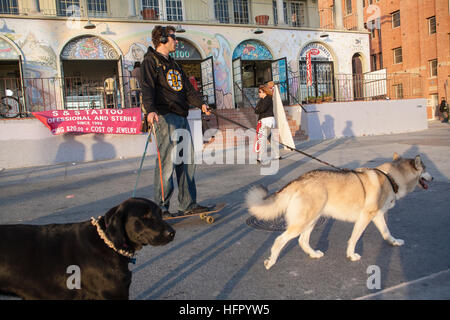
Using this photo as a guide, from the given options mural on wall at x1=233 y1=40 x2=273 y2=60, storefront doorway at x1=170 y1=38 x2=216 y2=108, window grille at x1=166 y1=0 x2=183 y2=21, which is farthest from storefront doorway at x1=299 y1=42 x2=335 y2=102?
window grille at x1=166 y1=0 x2=183 y2=21

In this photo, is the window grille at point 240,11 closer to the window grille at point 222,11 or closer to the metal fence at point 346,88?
the window grille at point 222,11

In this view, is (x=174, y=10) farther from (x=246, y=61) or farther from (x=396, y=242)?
(x=396, y=242)

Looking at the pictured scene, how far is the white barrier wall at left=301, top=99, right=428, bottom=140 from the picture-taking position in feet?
51.9

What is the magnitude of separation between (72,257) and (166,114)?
8.64 ft

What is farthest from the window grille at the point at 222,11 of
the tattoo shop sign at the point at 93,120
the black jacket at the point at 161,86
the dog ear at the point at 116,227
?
the dog ear at the point at 116,227

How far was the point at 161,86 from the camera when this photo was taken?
14.4 ft

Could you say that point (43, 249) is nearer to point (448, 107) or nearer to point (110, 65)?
point (110, 65)

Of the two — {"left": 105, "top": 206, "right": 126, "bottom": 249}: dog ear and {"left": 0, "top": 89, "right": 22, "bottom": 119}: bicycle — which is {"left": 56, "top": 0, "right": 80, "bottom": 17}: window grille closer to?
{"left": 0, "top": 89, "right": 22, "bottom": 119}: bicycle

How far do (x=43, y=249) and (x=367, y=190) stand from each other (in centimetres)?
270

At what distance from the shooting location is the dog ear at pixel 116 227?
2025 millimetres

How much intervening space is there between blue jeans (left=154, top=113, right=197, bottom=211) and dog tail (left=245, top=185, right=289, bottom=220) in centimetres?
157

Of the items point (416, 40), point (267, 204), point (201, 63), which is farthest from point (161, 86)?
point (416, 40)

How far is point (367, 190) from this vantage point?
3209mm

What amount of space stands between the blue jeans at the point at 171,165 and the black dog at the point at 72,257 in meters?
2.19
